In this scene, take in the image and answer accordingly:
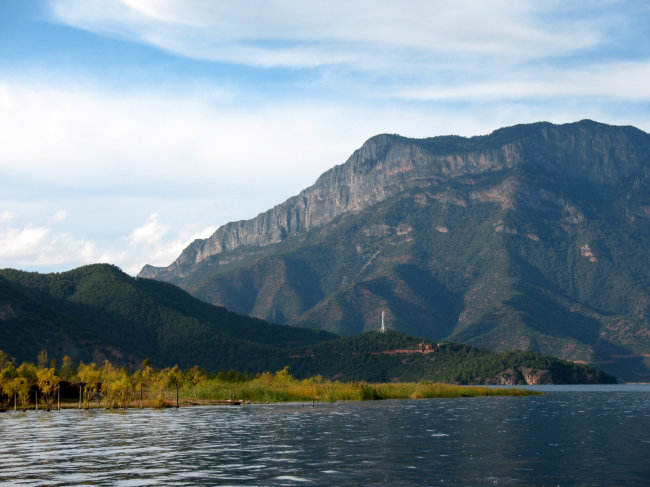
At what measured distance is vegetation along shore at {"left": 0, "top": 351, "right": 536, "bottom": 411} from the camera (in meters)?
130

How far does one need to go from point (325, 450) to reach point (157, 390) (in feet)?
316

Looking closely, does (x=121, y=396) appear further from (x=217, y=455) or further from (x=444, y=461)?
(x=444, y=461)

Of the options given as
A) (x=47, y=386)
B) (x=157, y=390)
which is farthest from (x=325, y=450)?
(x=157, y=390)

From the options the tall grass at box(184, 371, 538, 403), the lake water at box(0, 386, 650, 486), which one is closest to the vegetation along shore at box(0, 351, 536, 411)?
the tall grass at box(184, 371, 538, 403)

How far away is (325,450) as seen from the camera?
64.9 metres

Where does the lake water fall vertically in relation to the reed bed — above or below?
below

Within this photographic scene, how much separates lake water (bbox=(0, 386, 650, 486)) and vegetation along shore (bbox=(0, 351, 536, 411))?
2459 cm

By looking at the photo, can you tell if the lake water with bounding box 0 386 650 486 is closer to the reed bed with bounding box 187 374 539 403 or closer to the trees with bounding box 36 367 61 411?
the trees with bounding box 36 367 61 411

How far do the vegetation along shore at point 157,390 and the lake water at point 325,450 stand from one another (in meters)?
24.6

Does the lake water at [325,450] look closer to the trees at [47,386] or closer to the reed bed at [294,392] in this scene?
the trees at [47,386]

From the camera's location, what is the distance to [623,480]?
49188 mm

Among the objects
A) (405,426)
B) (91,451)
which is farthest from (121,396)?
(91,451)

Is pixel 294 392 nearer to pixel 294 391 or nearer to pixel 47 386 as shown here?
pixel 294 391

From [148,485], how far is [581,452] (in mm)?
34631
